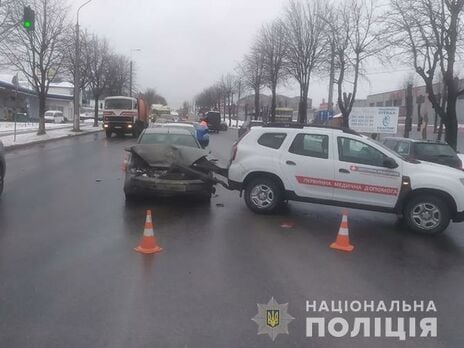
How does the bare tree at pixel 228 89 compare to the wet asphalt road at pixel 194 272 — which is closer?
the wet asphalt road at pixel 194 272

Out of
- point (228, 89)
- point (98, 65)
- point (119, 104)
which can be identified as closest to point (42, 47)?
point (119, 104)

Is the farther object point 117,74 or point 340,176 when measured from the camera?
point 117,74

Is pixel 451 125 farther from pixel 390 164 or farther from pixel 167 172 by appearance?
pixel 167 172

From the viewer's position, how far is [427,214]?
316 inches

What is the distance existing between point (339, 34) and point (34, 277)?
26.3 m

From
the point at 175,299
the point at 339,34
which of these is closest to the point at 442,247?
the point at 175,299

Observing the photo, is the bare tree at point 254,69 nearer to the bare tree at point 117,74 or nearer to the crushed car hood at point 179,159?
the bare tree at point 117,74

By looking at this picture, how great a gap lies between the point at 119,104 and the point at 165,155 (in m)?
26.4

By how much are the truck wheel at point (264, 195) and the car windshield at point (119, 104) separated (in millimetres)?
27173

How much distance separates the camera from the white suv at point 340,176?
798 centimetres

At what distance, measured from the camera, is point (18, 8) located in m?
24.5

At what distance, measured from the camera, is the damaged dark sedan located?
29.9 feet

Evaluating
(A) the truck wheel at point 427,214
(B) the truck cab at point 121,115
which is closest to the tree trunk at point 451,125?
(A) the truck wheel at point 427,214

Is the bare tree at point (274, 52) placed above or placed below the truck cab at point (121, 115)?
above
